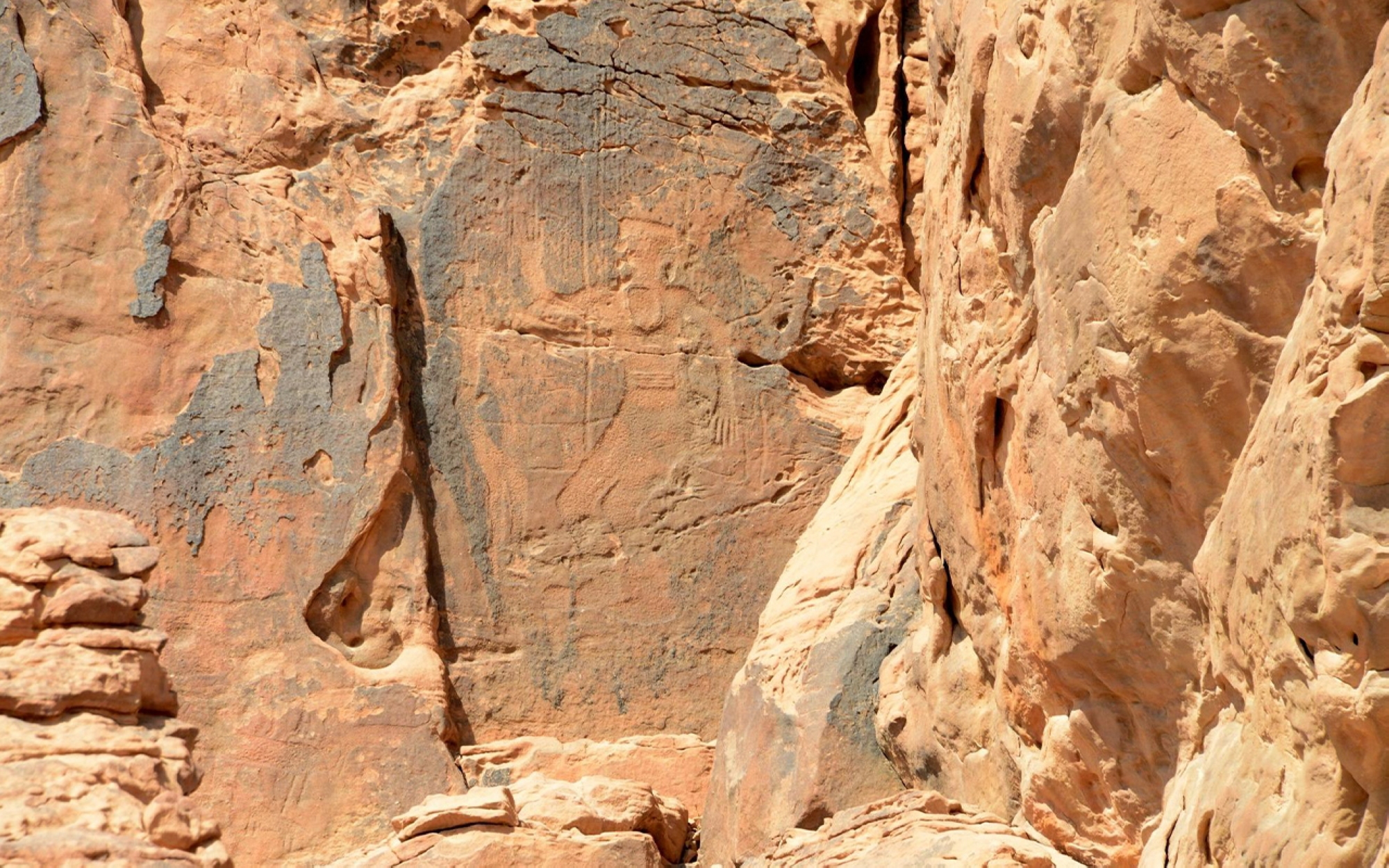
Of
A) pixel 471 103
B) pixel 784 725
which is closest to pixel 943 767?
pixel 784 725

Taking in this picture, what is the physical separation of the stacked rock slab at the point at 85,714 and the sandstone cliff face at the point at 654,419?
1cm

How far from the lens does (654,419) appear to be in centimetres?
820

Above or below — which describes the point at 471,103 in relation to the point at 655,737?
above

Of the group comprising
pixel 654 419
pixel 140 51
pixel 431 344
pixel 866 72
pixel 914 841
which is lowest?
pixel 914 841

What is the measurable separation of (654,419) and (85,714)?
4.48m

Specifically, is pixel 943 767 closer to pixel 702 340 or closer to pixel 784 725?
pixel 784 725

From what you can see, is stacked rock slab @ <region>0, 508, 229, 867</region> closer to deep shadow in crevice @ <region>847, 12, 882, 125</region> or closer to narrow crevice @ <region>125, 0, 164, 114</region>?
narrow crevice @ <region>125, 0, 164, 114</region>

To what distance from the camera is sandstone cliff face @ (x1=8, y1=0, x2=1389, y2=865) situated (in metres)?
4.08

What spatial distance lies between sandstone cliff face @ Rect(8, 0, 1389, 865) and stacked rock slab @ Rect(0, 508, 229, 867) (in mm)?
13

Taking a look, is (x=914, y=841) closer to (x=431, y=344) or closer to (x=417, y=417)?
(x=417, y=417)

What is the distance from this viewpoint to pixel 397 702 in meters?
7.39

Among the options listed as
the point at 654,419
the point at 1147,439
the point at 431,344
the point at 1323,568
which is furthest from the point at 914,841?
the point at 431,344

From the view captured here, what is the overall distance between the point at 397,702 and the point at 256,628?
0.63m

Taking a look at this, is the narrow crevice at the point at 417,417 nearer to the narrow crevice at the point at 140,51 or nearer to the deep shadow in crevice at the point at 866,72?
the narrow crevice at the point at 140,51
